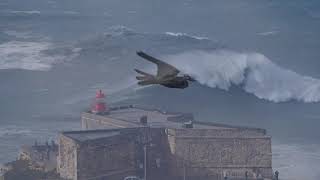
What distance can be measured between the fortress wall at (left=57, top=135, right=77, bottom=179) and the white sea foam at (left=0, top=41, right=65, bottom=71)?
176ft

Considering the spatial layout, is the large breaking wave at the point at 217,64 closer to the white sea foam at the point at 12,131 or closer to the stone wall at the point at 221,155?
the white sea foam at the point at 12,131

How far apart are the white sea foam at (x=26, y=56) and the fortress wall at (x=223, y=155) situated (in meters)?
54.3

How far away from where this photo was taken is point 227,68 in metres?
90.8

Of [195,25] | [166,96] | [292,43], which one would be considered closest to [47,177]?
[166,96]

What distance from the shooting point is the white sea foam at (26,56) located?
10044 cm

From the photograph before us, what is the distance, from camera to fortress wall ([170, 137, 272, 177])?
1809 inches

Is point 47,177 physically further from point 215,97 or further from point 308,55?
point 308,55

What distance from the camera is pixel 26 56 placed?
106500mm

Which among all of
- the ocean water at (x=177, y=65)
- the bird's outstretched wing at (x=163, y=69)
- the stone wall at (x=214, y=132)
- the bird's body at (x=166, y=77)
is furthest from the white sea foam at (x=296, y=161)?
the bird's outstretched wing at (x=163, y=69)

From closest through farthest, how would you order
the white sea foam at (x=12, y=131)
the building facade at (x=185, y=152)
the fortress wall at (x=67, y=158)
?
the fortress wall at (x=67, y=158)
the building facade at (x=185, y=152)
the white sea foam at (x=12, y=131)

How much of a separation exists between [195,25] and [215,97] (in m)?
66.1

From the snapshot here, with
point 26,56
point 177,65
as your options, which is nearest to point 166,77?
point 177,65

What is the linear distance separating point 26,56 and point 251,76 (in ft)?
99.4

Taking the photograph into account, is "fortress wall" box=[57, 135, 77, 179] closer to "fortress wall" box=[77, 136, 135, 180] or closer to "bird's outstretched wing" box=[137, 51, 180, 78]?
"fortress wall" box=[77, 136, 135, 180]
